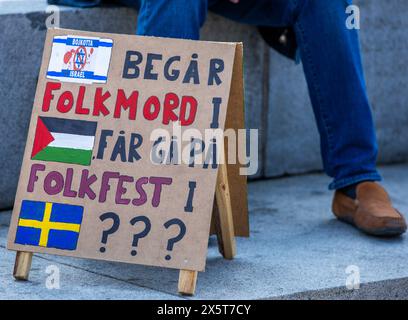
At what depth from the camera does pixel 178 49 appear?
2.76 meters

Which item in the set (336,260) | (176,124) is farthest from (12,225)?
(336,260)

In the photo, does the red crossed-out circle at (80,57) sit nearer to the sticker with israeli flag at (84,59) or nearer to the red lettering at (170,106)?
the sticker with israeli flag at (84,59)

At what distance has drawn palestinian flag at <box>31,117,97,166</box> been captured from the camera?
278cm

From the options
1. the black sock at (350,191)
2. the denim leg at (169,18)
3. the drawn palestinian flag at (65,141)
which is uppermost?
the denim leg at (169,18)

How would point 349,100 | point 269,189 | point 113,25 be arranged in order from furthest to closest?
1. point 269,189
2. point 113,25
3. point 349,100

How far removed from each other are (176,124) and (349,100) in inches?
32.3

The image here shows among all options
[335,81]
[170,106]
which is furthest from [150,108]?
[335,81]

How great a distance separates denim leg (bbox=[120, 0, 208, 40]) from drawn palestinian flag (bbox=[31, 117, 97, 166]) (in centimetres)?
41

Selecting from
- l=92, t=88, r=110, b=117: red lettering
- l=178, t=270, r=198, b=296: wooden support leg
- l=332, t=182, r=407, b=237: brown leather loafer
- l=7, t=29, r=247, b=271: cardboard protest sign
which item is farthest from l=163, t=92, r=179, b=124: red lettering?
l=332, t=182, r=407, b=237: brown leather loafer

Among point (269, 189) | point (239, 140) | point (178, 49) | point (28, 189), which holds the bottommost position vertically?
point (269, 189)

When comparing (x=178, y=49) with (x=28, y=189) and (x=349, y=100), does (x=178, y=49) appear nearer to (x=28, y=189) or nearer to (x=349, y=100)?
(x=28, y=189)

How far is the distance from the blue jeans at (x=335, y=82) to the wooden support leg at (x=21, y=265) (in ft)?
3.11

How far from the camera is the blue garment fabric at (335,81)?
10.8 ft

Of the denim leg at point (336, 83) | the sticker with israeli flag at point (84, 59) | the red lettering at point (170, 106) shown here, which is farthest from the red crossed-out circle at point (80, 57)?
the denim leg at point (336, 83)
